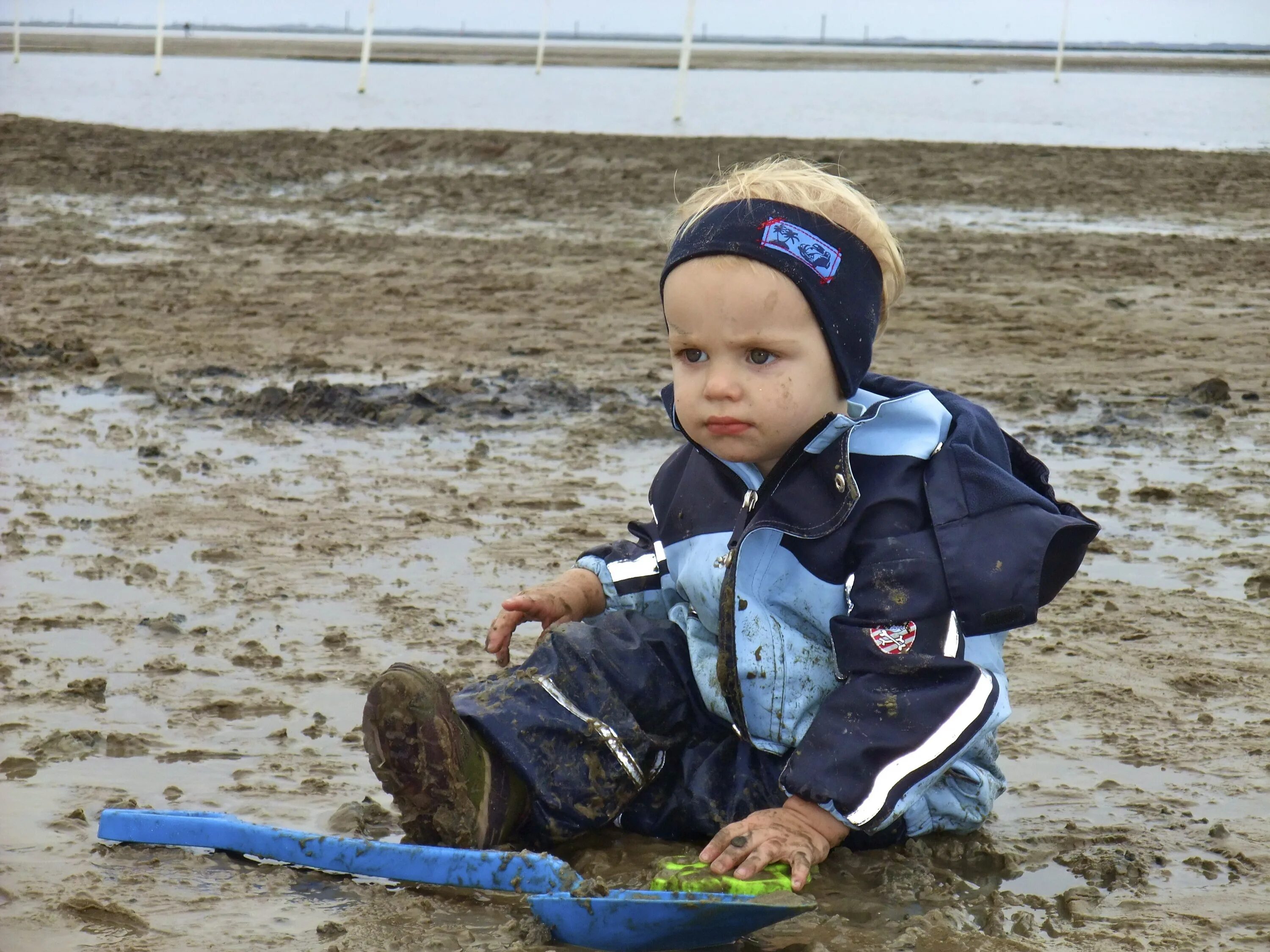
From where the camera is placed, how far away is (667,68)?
51281 millimetres

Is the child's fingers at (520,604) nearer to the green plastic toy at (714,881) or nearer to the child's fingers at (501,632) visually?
the child's fingers at (501,632)

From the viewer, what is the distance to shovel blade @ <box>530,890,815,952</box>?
1970mm

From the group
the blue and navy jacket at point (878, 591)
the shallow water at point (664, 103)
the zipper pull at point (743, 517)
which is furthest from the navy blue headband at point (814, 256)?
the shallow water at point (664, 103)

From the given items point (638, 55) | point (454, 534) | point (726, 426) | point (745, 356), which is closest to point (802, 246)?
point (745, 356)

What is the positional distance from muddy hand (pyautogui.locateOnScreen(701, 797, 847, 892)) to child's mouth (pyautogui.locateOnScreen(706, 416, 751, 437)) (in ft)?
1.89

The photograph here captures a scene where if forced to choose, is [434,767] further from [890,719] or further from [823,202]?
[823,202]

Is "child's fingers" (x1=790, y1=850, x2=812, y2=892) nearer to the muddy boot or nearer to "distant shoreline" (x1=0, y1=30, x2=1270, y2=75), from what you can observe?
the muddy boot

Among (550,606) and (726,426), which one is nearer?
(726,426)

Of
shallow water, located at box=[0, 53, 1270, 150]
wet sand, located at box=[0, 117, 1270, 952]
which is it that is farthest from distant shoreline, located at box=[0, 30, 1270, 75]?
wet sand, located at box=[0, 117, 1270, 952]

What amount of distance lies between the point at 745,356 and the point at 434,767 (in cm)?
80

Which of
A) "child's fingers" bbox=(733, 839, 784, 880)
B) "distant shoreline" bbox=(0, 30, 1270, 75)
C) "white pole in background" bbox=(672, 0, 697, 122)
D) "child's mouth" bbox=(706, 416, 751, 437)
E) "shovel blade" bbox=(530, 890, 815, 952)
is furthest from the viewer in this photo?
"distant shoreline" bbox=(0, 30, 1270, 75)

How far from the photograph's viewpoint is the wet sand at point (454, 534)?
2.23m

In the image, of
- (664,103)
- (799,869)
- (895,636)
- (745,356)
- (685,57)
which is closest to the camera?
(799,869)

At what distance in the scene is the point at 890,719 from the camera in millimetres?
2180
